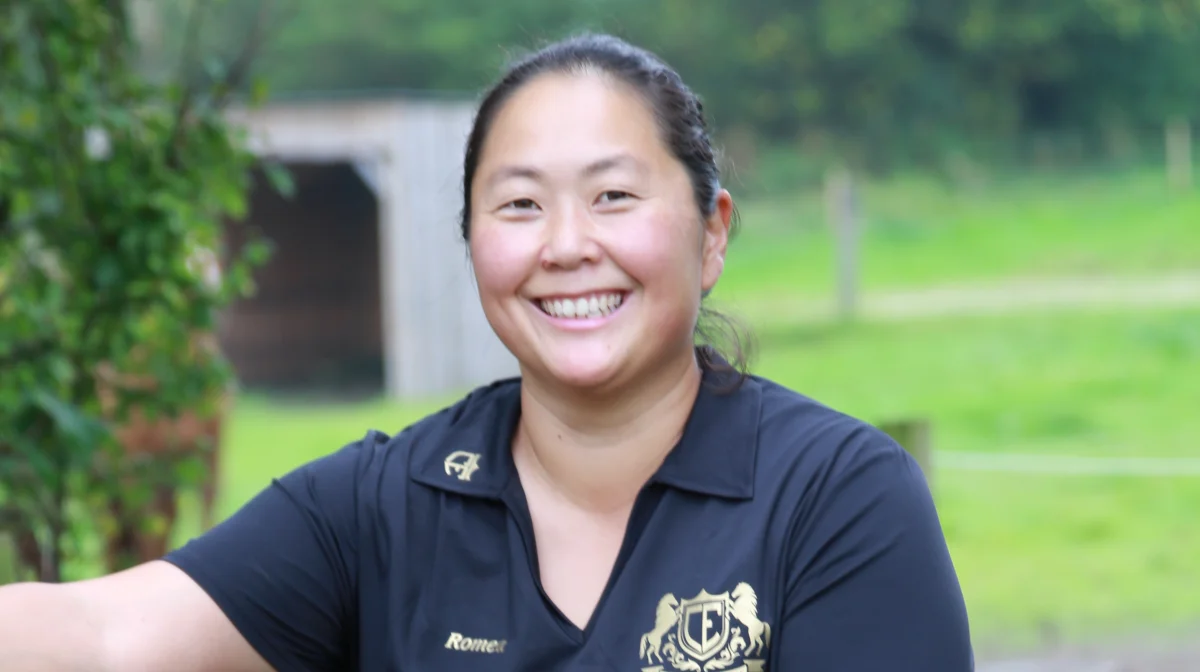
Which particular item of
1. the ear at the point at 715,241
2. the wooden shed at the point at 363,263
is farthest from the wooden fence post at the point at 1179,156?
the ear at the point at 715,241

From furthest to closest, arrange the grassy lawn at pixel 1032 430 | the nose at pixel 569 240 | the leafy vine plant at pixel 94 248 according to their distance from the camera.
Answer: the grassy lawn at pixel 1032 430
the leafy vine plant at pixel 94 248
the nose at pixel 569 240

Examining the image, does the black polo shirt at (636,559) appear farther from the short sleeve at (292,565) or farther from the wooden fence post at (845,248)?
the wooden fence post at (845,248)

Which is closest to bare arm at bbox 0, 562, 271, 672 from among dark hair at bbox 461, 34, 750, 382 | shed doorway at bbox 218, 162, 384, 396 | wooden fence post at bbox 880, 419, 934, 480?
dark hair at bbox 461, 34, 750, 382

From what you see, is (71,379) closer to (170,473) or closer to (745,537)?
(170,473)

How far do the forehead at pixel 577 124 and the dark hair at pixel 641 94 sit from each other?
0.01 metres

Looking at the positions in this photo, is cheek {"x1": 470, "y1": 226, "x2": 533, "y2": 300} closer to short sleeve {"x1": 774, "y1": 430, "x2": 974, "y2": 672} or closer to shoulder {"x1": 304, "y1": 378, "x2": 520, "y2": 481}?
shoulder {"x1": 304, "y1": 378, "x2": 520, "y2": 481}

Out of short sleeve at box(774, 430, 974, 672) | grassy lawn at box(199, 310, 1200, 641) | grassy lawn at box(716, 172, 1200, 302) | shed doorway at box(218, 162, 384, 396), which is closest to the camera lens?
short sleeve at box(774, 430, 974, 672)

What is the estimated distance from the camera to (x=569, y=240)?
1.53m

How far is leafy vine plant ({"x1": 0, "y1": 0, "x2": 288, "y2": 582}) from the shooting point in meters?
2.56

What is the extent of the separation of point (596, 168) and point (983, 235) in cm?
1511

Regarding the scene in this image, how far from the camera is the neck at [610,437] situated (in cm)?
159

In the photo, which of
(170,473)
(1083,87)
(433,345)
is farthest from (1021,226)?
(170,473)

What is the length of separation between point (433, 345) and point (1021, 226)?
23.1 feet

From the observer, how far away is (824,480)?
4.88ft
